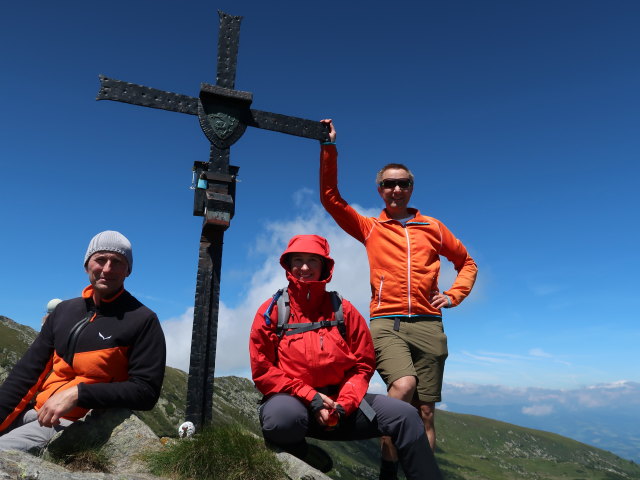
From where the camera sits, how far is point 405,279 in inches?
289

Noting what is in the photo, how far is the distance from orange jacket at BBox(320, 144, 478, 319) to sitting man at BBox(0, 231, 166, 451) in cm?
337

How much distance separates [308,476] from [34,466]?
9.25ft

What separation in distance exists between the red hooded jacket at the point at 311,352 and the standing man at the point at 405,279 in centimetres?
86

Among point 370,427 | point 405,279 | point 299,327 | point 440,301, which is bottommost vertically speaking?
point 370,427

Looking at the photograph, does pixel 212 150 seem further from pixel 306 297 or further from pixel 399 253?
pixel 399 253

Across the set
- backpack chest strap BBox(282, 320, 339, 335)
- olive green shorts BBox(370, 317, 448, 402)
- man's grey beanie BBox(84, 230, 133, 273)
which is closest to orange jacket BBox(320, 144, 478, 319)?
olive green shorts BBox(370, 317, 448, 402)

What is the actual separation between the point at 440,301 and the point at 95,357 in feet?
16.3

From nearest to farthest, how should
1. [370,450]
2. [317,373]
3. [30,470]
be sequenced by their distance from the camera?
1. [30,470]
2. [317,373]
3. [370,450]

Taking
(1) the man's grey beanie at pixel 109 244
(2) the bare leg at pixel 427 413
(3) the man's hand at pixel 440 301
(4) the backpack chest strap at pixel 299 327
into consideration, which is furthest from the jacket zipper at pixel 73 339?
(3) the man's hand at pixel 440 301

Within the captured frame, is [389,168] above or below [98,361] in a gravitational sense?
above

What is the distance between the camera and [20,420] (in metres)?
5.55

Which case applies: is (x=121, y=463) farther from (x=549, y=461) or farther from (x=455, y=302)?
(x=549, y=461)

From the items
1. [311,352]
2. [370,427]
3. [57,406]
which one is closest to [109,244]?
[57,406]

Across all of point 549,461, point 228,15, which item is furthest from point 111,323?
point 549,461
